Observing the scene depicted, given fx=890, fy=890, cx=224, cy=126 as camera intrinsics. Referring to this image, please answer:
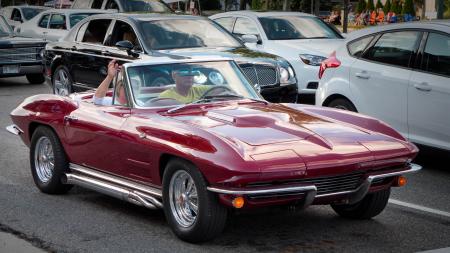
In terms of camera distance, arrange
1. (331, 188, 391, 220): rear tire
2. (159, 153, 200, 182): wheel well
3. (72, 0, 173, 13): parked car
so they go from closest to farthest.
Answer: (159, 153, 200, 182): wheel well, (331, 188, 391, 220): rear tire, (72, 0, 173, 13): parked car

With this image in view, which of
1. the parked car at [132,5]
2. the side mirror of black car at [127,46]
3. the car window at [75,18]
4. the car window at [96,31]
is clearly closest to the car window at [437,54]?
the side mirror of black car at [127,46]

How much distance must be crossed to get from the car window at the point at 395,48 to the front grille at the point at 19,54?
9815mm

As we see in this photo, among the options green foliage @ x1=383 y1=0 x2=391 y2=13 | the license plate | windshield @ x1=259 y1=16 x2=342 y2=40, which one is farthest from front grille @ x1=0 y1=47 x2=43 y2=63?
green foliage @ x1=383 y1=0 x2=391 y2=13

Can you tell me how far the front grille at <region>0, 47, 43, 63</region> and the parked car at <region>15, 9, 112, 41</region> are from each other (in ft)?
6.89

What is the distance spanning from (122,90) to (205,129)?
133cm

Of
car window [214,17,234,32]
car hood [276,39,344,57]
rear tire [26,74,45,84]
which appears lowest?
rear tire [26,74,45,84]

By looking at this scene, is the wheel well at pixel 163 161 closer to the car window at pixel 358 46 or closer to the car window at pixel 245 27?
the car window at pixel 358 46

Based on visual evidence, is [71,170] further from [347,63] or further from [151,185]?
[347,63]

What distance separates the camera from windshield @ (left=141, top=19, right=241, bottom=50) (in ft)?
41.9

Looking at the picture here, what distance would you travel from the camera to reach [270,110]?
7195mm

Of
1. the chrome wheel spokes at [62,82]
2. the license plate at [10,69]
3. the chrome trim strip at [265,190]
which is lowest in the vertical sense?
the license plate at [10,69]

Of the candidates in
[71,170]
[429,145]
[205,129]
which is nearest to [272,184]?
[205,129]

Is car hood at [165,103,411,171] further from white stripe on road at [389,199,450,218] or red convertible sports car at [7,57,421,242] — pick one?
white stripe on road at [389,199,450,218]

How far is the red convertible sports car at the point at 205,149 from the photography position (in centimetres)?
592
